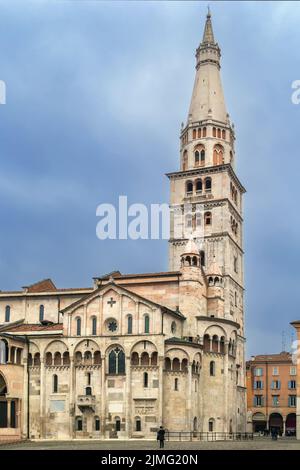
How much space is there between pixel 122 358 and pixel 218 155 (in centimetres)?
3153

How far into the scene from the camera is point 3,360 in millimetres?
69750

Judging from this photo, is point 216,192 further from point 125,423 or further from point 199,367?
point 125,423

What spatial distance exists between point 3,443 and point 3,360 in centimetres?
1118

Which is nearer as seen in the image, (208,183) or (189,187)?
(208,183)

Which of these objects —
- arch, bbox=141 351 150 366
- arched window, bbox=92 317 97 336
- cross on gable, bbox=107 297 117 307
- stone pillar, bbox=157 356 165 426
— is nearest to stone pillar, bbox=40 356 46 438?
arched window, bbox=92 317 97 336

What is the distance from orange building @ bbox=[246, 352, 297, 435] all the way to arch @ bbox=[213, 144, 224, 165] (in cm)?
3338

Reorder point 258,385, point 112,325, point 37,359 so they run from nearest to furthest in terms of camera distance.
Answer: point 112,325 → point 37,359 → point 258,385

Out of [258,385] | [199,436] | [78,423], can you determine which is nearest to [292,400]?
[258,385]

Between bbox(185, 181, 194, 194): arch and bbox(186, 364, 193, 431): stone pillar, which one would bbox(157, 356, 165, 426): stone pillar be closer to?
bbox(186, 364, 193, 431): stone pillar

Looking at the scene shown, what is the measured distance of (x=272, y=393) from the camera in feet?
356

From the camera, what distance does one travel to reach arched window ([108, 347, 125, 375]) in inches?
2702

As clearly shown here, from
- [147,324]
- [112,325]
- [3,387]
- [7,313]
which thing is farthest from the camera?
[7,313]

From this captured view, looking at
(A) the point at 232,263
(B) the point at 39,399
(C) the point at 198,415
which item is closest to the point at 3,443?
(B) the point at 39,399

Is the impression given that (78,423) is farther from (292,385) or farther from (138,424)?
(292,385)
